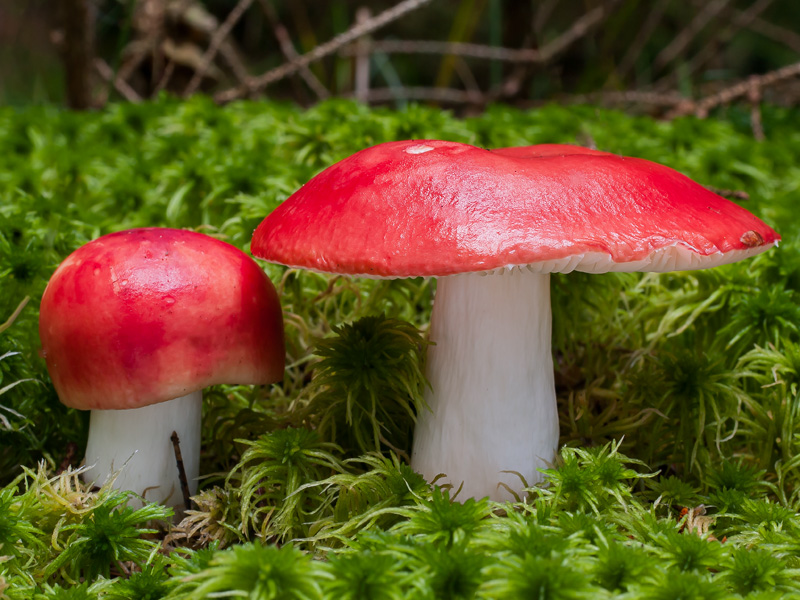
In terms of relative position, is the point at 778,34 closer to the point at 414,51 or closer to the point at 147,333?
the point at 414,51

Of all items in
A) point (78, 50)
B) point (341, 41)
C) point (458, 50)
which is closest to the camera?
point (341, 41)

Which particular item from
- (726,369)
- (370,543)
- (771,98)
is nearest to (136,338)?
(370,543)

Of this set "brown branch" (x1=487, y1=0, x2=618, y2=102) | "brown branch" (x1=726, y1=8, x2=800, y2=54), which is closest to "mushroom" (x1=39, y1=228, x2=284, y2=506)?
"brown branch" (x1=487, y1=0, x2=618, y2=102)

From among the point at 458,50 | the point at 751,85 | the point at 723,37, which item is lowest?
the point at 751,85

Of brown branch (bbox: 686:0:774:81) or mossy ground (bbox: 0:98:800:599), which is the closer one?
mossy ground (bbox: 0:98:800:599)

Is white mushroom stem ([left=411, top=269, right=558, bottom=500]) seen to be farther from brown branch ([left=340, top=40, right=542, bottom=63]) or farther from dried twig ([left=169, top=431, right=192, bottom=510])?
brown branch ([left=340, top=40, right=542, bottom=63])

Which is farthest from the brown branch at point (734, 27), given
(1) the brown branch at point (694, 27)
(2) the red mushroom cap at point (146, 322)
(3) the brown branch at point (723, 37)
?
(2) the red mushroom cap at point (146, 322)

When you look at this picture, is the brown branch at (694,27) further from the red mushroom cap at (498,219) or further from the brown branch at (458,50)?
the red mushroom cap at (498,219)

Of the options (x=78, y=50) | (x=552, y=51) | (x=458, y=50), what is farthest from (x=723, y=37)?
(x=78, y=50)
